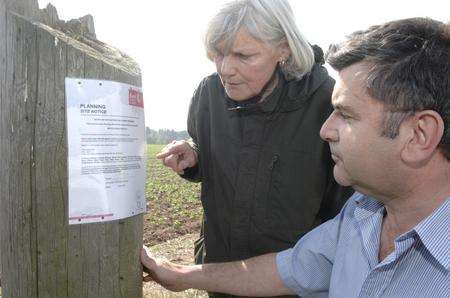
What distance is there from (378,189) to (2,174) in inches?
60.5

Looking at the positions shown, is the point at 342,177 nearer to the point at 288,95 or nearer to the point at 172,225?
the point at 288,95

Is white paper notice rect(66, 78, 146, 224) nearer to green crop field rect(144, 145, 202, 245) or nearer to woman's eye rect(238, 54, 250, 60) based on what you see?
woman's eye rect(238, 54, 250, 60)

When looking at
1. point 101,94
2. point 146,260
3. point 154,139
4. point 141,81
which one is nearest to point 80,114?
point 101,94

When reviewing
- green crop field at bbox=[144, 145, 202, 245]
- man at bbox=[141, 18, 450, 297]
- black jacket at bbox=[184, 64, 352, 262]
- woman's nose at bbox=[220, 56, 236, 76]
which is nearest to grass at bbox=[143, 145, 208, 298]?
green crop field at bbox=[144, 145, 202, 245]

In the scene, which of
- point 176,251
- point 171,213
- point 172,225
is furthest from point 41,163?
point 171,213

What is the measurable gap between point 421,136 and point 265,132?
1074mm

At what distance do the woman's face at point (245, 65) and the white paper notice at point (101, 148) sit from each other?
80 centimetres

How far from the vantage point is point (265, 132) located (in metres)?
2.81

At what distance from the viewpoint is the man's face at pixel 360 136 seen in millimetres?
1931

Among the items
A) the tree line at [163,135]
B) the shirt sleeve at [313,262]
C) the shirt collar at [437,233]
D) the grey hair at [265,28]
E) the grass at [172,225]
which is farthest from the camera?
the tree line at [163,135]

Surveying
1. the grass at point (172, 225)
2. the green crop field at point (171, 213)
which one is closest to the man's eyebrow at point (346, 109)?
the grass at point (172, 225)

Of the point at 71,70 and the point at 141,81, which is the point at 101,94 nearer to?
the point at 71,70

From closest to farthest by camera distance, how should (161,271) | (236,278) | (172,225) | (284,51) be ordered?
(161,271) < (236,278) < (284,51) < (172,225)

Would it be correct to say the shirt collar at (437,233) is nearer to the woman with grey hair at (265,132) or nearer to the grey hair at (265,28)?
the woman with grey hair at (265,132)
